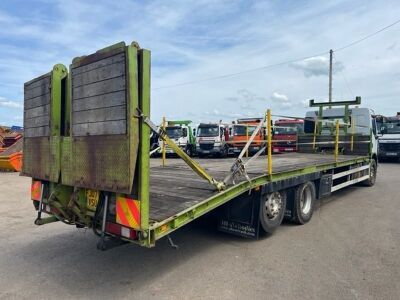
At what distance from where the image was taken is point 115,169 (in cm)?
349

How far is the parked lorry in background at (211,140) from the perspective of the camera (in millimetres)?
23859

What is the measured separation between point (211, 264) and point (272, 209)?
159cm

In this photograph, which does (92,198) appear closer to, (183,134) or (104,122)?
(104,122)

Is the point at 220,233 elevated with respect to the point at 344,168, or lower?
lower

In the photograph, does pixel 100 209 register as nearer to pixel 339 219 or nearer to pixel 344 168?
pixel 339 219

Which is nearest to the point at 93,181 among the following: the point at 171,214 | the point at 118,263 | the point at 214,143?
the point at 171,214

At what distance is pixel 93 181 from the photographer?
375cm

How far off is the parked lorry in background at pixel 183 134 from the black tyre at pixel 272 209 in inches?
730

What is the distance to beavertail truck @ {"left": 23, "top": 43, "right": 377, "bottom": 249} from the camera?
342 cm

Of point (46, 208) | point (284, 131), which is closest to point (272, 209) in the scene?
point (46, 208)

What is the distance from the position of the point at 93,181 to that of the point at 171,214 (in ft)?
2.93

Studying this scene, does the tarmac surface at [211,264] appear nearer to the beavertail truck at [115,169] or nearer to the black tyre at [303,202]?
the black tyre at [303,202]

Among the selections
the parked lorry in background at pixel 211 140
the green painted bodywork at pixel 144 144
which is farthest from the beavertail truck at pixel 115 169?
the parked lorry in background at pixel 211 140

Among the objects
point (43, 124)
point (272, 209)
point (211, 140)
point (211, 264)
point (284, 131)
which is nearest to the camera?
point (43, 124)
